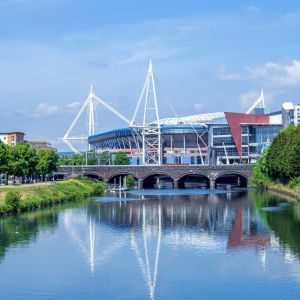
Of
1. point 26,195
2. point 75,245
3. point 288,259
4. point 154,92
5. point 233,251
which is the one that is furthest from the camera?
point 154,92

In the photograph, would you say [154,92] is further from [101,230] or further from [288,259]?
[288,259]

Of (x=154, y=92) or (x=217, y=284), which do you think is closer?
(x=217, y=284)

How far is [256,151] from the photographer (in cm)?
10956

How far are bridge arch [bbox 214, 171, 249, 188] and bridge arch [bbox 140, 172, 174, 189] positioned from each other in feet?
20.5

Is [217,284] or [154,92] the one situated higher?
[154,92]

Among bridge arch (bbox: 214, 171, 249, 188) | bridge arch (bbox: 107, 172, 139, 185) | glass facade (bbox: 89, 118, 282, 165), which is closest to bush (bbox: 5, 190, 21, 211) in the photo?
bridge arch (bbox: 107, 172, 139, 185)

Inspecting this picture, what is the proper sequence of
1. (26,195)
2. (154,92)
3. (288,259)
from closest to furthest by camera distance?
(288,259)
(26,195)
(154,92)

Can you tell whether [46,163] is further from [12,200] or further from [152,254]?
[152,254]

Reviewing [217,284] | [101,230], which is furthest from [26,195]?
[217,284]

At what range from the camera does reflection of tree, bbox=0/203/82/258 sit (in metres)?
34.2

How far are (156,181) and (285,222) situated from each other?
6747cm

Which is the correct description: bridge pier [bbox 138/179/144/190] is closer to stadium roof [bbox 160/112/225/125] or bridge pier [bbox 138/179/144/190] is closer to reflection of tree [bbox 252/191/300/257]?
stadium roof [bbox 160/112/225/125]

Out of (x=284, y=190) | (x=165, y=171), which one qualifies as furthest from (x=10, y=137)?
(x=284, y=190)

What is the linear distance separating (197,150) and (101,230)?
86.9 m
